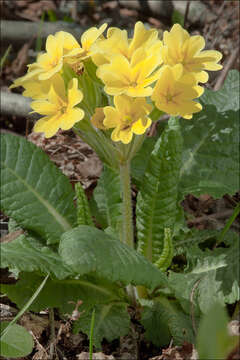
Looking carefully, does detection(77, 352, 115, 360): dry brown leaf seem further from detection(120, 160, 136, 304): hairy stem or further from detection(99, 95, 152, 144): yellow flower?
detection(99, 95, 152, 144): yellow flower

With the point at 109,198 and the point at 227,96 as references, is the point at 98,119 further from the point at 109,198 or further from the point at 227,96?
the point at 227,96

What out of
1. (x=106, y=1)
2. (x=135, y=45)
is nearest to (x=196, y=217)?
(x=135, y=45)

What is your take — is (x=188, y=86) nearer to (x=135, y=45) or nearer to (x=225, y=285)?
(x=135, y=45)

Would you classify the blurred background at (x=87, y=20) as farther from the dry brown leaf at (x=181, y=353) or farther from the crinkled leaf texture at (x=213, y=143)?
the dry brown leaf at (x=181, y=353)

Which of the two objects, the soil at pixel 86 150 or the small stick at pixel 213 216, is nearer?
the soil at pixel 86 150

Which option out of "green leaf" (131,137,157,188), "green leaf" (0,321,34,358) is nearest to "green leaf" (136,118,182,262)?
"green leaf" (131,137,157,188)

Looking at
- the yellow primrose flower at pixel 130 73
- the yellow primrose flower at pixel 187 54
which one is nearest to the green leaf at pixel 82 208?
the yellow primrose flower at pixel 130 73

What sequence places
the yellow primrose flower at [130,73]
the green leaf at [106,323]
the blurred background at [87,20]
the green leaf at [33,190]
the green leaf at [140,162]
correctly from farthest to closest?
the blurred background at [87,20]
the green leaf at [140,162]
the green leaf at [33,190]
the green leaf at [106,323]
the yellow primrose flower at [130,73]
